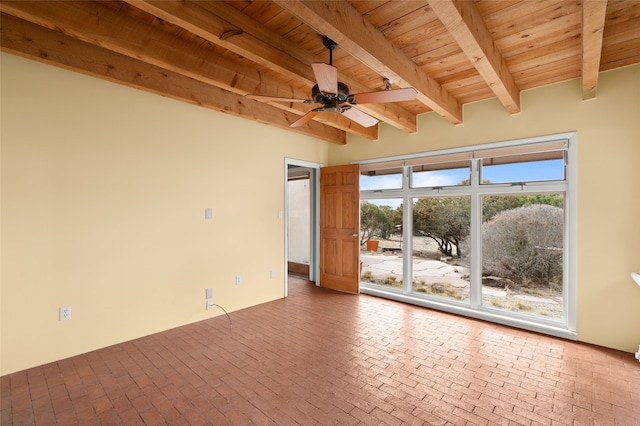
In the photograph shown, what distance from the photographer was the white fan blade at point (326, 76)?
6.93 feet

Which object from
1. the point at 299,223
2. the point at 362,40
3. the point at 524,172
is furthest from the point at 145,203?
the point at 524,172

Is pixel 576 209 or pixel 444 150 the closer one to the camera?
pixel 576 209

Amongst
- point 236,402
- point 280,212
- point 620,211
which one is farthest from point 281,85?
point 620,211

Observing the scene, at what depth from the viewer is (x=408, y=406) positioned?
2174mm

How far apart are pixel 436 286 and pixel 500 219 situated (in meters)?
1.28

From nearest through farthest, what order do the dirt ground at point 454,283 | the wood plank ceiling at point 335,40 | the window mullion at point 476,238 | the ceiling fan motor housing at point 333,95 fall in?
the wood plank ceiling at point 335,40
the ceiling fan motor housing at point 333,95
the dirt ground at point 454,283
the window mullion at point 476,238

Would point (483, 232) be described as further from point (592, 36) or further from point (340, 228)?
point (592, 36)

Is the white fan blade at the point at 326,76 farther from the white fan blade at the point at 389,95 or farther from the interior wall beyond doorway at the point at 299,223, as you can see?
the interior wall beyond doorway at the point at 299,223

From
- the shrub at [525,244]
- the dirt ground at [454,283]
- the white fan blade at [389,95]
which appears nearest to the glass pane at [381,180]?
the dirt ground at [454,283]

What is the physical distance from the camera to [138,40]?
7.78 ft

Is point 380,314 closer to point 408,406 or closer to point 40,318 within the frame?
point 408,406

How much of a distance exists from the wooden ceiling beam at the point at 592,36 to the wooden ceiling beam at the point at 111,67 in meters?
3.21

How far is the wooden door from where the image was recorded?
4.97 meters

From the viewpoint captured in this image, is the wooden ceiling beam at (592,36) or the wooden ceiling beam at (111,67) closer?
the wooden ceiling beam at (592,36)
